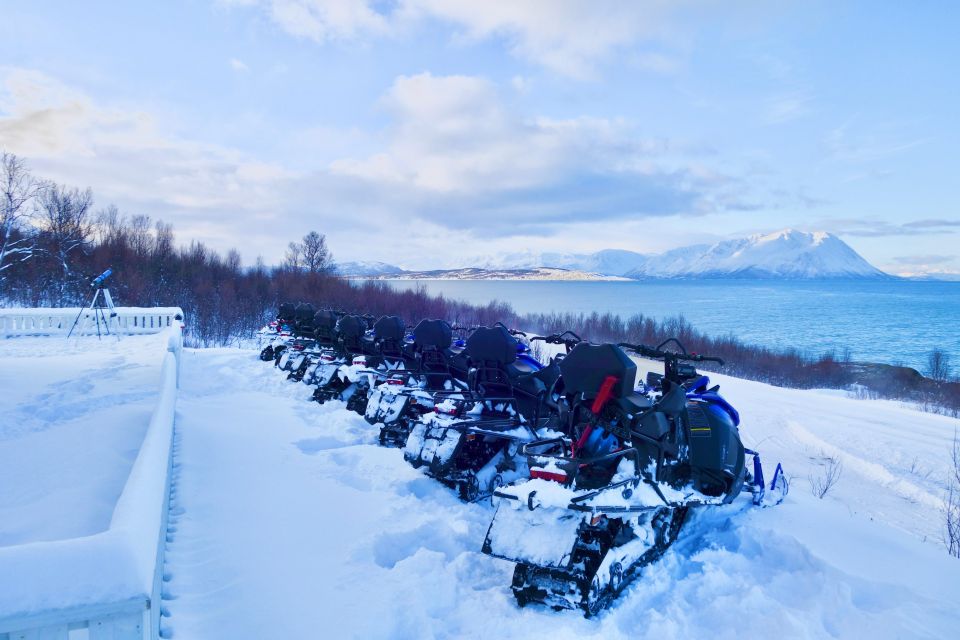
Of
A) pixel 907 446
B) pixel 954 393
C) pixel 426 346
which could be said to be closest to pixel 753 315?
pixel 954 393

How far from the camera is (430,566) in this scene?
306 cm

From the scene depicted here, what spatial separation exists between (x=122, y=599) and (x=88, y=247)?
31.0 meters

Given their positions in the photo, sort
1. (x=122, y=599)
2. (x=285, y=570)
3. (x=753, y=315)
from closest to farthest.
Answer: (x=122, y=599), (x=285, y=570), (x=753, y=315)

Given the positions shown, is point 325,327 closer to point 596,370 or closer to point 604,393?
point 596,370

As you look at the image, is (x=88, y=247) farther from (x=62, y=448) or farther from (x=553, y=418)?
(x=553, y=418)

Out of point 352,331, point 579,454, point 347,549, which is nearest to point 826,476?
point 579,454

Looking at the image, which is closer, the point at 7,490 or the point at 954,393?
the point at 7,490

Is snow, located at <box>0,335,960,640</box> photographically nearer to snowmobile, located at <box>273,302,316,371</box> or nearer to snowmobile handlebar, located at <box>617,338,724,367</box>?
snowmobile handlebar, located at <box>617,338,724,367</box>

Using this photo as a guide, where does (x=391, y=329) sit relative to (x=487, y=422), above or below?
above

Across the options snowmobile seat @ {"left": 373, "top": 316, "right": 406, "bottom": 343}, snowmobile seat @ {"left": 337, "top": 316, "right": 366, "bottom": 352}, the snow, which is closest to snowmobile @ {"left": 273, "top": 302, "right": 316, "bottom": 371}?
snowmobile seat @ {"left": 337, "top": 316, "right": 366, "bottom": 352}

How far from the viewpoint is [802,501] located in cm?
416

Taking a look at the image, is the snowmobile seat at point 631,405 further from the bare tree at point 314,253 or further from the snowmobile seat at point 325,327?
the bare tree at point 314,253

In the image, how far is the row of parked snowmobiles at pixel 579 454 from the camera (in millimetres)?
2814

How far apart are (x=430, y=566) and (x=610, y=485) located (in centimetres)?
117
